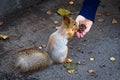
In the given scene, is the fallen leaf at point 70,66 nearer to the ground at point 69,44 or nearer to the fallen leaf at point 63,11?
the ground at point 69,44

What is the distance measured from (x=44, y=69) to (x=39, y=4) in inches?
57.8

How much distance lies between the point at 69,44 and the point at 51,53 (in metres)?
0.48

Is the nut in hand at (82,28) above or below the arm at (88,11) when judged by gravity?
below

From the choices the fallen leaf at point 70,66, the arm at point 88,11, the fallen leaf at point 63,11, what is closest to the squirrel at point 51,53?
the fallen leaf at point 70,66

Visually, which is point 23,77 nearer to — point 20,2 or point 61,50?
point 61,50

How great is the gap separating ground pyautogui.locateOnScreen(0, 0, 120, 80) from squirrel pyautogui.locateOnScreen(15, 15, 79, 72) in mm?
96

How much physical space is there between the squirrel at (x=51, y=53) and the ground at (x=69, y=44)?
96 millimetres

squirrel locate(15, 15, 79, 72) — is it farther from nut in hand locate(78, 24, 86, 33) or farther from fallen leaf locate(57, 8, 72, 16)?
fallen leaf locate(57, 8, 72, 16)

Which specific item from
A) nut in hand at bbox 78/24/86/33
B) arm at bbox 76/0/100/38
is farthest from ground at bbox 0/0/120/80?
arm at bbox 76/0/100/38

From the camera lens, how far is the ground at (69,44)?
3.75 metres

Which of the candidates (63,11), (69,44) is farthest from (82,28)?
(63,11)

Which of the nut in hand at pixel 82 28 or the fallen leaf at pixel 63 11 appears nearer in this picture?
the nut in hand at pixel 82 28

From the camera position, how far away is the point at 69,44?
167 inches

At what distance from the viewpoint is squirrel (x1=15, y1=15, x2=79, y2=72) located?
360 centimetres
